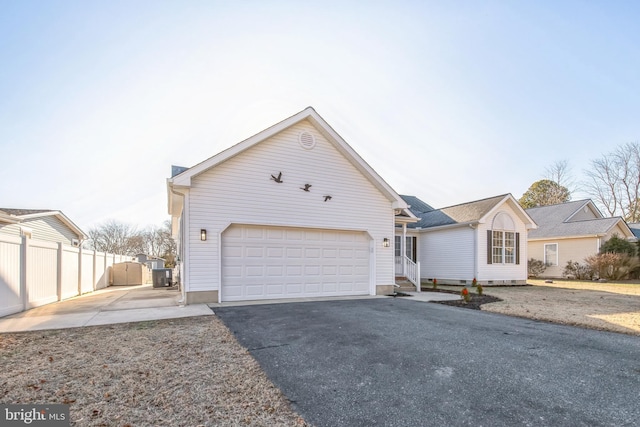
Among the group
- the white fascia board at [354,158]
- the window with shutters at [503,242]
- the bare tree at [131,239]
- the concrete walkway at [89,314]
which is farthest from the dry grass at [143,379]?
the bare tree at [131,239]

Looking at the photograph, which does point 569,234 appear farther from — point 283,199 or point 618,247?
point 283,199

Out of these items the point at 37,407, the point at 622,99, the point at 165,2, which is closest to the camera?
the point at 37,407

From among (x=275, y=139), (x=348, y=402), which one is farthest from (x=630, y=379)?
(x=275, y=139)

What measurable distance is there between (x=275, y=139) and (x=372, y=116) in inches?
185

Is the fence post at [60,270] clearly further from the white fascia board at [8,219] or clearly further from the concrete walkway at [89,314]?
the white fascia board at [8,219]

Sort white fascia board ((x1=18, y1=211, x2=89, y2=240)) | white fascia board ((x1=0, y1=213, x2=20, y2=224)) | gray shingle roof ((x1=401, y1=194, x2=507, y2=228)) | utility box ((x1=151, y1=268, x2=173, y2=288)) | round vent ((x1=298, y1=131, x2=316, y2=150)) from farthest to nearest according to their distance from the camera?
1. utility box ((x1=151, y1=268, x2=173, y2=288))
2. gray shingle roof ((x1=401, y1=194, x2=507, y2=228))
3. white fascia board ((x1=18, y1=211, x2=89, y2=240))
4. white fascia board ((x1=0, y1=213, x2=20, y2=224))
5. round vent ((x1=298, y1=131, x2=316, y2=150))

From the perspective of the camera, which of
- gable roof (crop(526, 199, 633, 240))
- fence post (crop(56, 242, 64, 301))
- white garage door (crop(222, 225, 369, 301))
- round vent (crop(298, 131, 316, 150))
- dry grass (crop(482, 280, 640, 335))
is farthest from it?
gable roof (crop(526, 199, 633, 240))

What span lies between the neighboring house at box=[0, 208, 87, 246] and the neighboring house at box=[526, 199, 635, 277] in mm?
30417

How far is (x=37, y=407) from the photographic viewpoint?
9.78 ft

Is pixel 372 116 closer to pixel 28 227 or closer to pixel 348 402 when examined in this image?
pixel 348 402

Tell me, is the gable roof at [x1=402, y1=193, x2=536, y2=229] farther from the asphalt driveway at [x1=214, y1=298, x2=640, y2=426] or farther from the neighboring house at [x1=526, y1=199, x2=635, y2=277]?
the asphalt driveway at [x1=214, y1=298, x2=640, y2=426]

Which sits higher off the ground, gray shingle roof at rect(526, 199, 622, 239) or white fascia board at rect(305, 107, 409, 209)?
white fascia board at rect(305, 107, 409, 209)

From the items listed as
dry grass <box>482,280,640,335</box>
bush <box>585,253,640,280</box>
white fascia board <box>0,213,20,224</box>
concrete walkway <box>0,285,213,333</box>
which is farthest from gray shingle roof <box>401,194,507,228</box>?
white fascia board <box>0,213,20,224</box>

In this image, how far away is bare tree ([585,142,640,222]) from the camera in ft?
107
